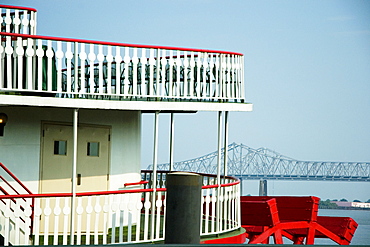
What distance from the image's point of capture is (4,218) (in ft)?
29.8

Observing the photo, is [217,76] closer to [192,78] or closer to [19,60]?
[192,78]

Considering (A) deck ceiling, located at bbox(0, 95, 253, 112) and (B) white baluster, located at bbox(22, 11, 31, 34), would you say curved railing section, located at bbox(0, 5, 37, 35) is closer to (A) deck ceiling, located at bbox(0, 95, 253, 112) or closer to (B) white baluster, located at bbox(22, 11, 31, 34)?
(B) white baluster, located at bbox(22, 11, 31, 34)

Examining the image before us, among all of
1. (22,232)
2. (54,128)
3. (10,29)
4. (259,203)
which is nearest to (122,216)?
(22,232)

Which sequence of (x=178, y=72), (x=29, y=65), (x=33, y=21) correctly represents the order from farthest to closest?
(x=33, y=21) → (x=178, y=72) → (x=29, y=65)

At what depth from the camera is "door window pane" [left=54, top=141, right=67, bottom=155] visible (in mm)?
10742

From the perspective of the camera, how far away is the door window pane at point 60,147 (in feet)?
35.2

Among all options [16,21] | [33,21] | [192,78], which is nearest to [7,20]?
[16,21]

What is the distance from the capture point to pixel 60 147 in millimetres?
10797

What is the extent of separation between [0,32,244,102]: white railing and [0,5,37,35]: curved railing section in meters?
0.33

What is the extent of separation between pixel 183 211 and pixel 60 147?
603 cm

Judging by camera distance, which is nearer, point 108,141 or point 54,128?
point 54,128

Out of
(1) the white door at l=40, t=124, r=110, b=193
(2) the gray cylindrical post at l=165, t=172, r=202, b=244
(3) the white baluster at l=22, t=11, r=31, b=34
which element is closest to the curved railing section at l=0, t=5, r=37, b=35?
(3) the white baluster at l=22, t=11, r=31, b=34

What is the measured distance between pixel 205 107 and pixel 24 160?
2626 millimetres

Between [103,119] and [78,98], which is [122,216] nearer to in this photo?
[78,98]
